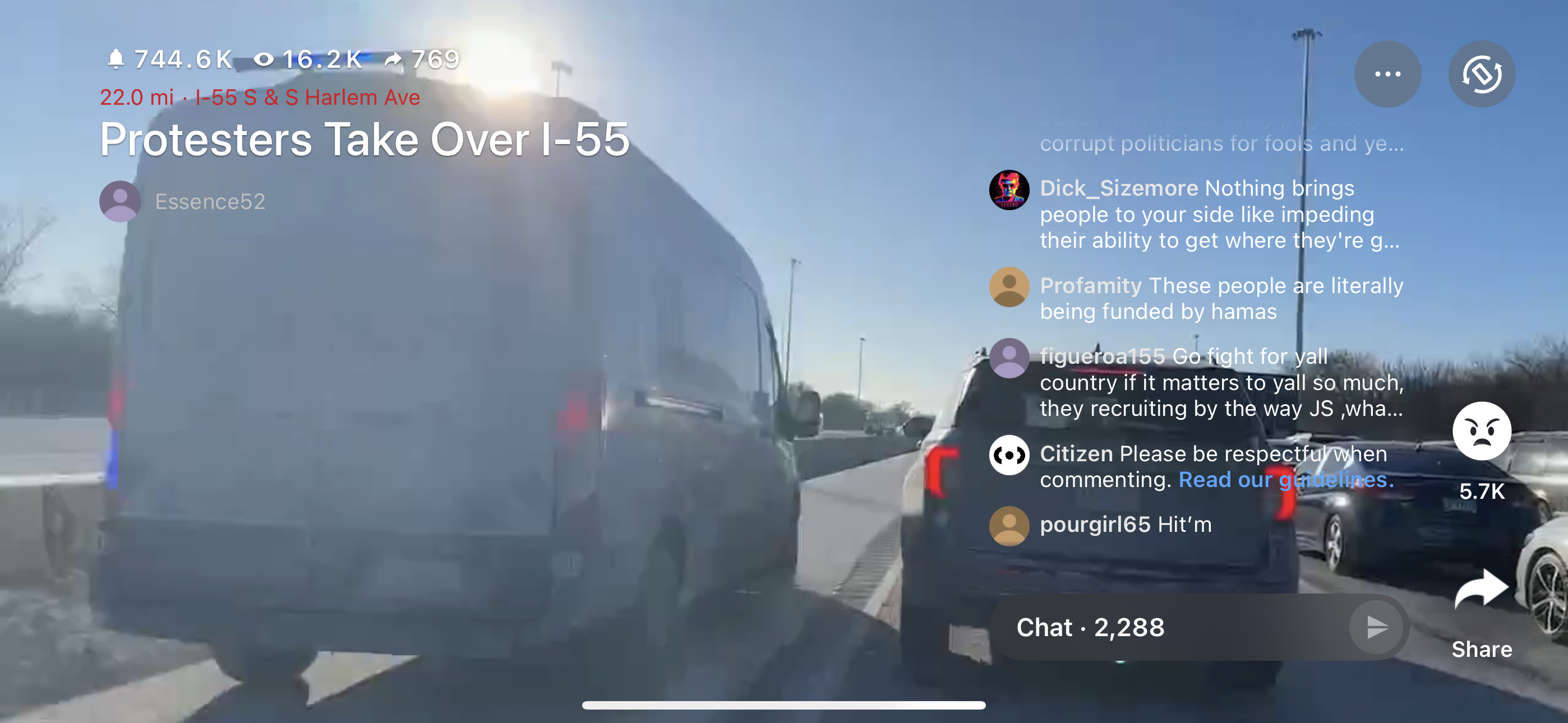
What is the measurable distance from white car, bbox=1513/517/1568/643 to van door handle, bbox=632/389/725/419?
5.49 meters

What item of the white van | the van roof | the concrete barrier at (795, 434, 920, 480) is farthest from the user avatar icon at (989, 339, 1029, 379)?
the concrete barrier at (795, 434, 920, 480)

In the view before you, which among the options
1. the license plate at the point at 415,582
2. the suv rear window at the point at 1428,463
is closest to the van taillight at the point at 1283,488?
the license plate at the point at 415,582

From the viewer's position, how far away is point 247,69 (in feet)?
20.7

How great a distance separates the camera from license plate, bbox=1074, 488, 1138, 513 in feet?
19.6

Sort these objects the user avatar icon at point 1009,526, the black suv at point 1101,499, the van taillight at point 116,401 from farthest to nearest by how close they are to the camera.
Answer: the user avatar icon at point 1009,526, the black suv at point 1101,499, the van taillight at point 116,401

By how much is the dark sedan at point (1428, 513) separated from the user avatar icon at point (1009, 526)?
567 centimetres

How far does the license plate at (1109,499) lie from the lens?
5.98 meters

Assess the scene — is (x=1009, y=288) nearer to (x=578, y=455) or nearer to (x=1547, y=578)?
(x=578, y=455)

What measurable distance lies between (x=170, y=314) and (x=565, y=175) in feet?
5.83

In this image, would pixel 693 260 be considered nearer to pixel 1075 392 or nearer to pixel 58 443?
pixel 1075 392

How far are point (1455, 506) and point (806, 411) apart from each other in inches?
230

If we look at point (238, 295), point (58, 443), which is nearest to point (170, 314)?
point (238, 295)

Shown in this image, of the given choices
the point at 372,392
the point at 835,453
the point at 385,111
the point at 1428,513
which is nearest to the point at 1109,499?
→ the point at 372,392

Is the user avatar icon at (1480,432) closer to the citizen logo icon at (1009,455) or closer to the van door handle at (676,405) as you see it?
the citizen logo icon at (1009,455)
